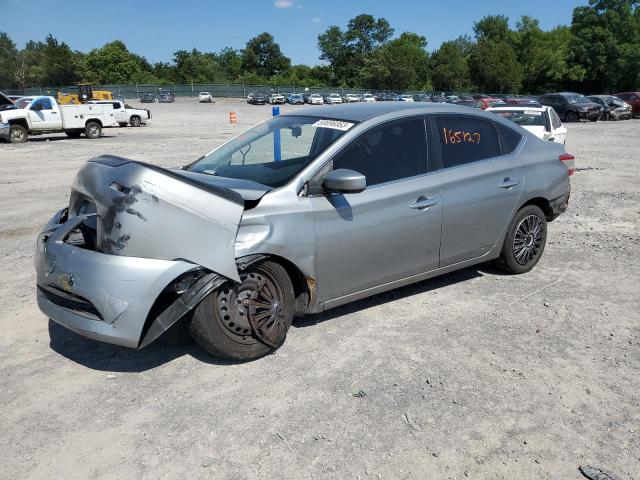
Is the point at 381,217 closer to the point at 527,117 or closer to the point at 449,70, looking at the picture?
the point at 527,117

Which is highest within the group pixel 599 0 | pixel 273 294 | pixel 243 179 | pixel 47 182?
pixel 599 0

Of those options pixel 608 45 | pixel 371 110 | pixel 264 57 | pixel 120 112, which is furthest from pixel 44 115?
pixel 264 57

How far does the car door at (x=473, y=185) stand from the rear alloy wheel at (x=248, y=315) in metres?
1.62

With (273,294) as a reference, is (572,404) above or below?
below

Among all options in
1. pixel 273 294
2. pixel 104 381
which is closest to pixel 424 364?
pixel 273 294

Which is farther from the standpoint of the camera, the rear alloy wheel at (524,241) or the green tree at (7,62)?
the green tree at (7,62)

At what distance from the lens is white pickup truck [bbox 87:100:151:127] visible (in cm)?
3055

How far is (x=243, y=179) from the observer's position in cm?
418

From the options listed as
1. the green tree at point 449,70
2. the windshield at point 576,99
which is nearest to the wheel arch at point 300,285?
A: the windshield at point 576,99

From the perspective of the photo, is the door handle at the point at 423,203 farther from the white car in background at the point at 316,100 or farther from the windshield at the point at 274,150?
the white car in background at the point at 316,100

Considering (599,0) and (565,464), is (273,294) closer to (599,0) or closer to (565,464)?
(565,464)

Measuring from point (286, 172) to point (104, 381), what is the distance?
6.25 ft

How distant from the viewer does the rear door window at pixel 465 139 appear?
15.6ft

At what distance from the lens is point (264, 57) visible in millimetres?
131500
